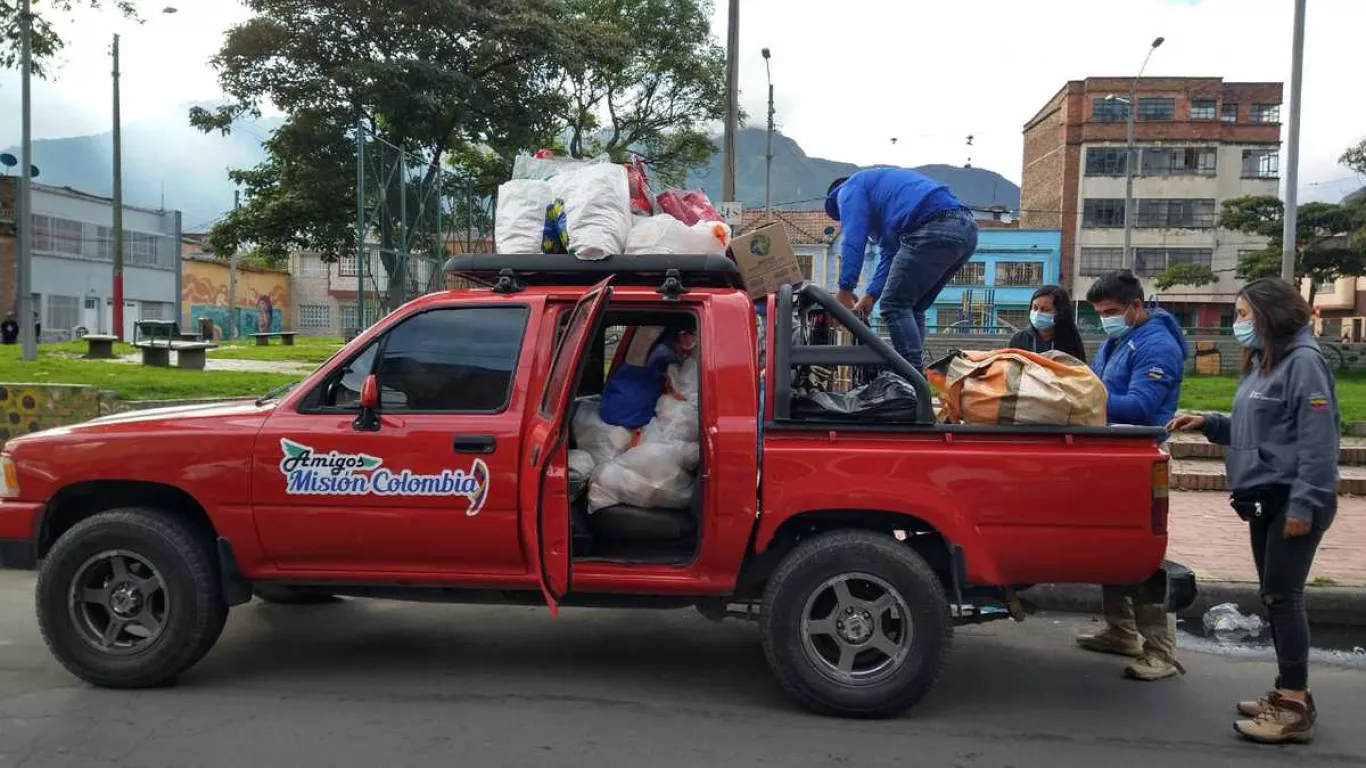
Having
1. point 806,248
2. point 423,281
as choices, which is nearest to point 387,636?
point 423,281

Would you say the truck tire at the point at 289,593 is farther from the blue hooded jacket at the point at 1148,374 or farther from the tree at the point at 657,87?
the tree at the point at 657,87

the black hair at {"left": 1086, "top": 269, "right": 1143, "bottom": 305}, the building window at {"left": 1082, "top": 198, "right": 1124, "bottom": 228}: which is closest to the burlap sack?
the black hair at {"left": 1086, "top": 269, "right": 1143, "bottom": 305}

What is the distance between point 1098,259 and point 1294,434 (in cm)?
5485

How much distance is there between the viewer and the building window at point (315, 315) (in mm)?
63269

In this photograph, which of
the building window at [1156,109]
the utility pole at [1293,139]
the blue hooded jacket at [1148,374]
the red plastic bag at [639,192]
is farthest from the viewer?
the building window at [1156,109]

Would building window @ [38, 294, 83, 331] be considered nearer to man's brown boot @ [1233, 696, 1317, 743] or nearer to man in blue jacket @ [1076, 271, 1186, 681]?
man in blue jacket @ [1076, 271, 1186, 681]

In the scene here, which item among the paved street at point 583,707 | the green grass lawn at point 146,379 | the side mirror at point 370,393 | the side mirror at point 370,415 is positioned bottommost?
the paved street at point 583,707

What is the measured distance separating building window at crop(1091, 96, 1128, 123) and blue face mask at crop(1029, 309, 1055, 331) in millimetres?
54520

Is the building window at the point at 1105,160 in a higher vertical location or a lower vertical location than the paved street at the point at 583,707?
higher

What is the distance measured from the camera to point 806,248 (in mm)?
54594

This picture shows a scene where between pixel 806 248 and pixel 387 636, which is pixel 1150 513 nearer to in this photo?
pixel 387 636

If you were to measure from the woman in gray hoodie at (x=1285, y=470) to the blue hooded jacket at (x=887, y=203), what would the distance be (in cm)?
201

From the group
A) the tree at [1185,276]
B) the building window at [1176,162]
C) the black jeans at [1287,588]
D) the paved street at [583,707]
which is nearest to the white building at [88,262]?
the paved street at [583,707]

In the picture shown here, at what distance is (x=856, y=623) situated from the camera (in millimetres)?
4184
